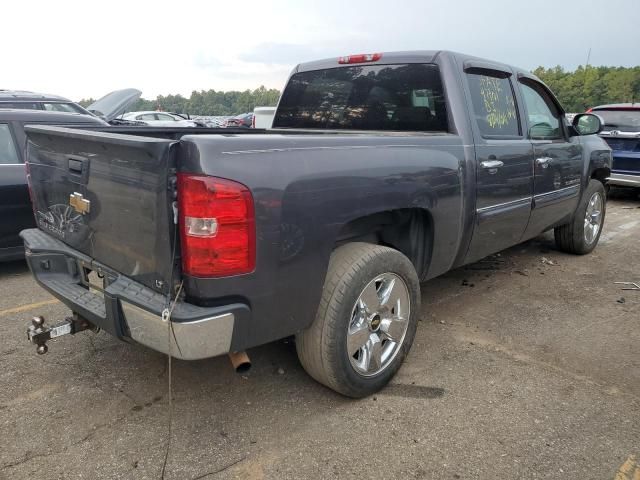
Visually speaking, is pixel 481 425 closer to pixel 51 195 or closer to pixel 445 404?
pixel 445 404

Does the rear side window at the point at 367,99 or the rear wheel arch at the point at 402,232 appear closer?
the rear wheel arch at the point at 402,232

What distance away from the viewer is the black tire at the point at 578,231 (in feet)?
17.6

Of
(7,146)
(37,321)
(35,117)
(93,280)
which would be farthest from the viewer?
(35,117)

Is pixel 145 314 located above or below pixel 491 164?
below

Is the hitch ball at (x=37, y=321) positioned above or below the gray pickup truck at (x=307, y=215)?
below

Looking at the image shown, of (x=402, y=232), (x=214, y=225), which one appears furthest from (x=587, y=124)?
(x=214, y=225)

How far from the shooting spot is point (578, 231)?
5438 mm

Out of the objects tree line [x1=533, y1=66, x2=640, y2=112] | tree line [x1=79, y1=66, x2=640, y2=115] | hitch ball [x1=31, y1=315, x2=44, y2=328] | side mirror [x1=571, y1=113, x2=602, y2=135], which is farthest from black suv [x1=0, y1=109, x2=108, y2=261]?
tree line [x1=533, y1=66, x2=640, y2=112]

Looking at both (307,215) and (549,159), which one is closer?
(307,215)

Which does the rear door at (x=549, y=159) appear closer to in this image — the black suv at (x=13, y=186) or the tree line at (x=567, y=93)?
the black suv at (x=13, y=186)

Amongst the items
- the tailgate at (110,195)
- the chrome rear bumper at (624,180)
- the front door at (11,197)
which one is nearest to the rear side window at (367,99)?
the tailgate at (110,195)

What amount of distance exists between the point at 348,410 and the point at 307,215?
1.12m

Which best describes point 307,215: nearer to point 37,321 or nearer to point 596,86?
point 37,321

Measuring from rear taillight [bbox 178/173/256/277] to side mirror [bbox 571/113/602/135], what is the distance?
13.7 ft
